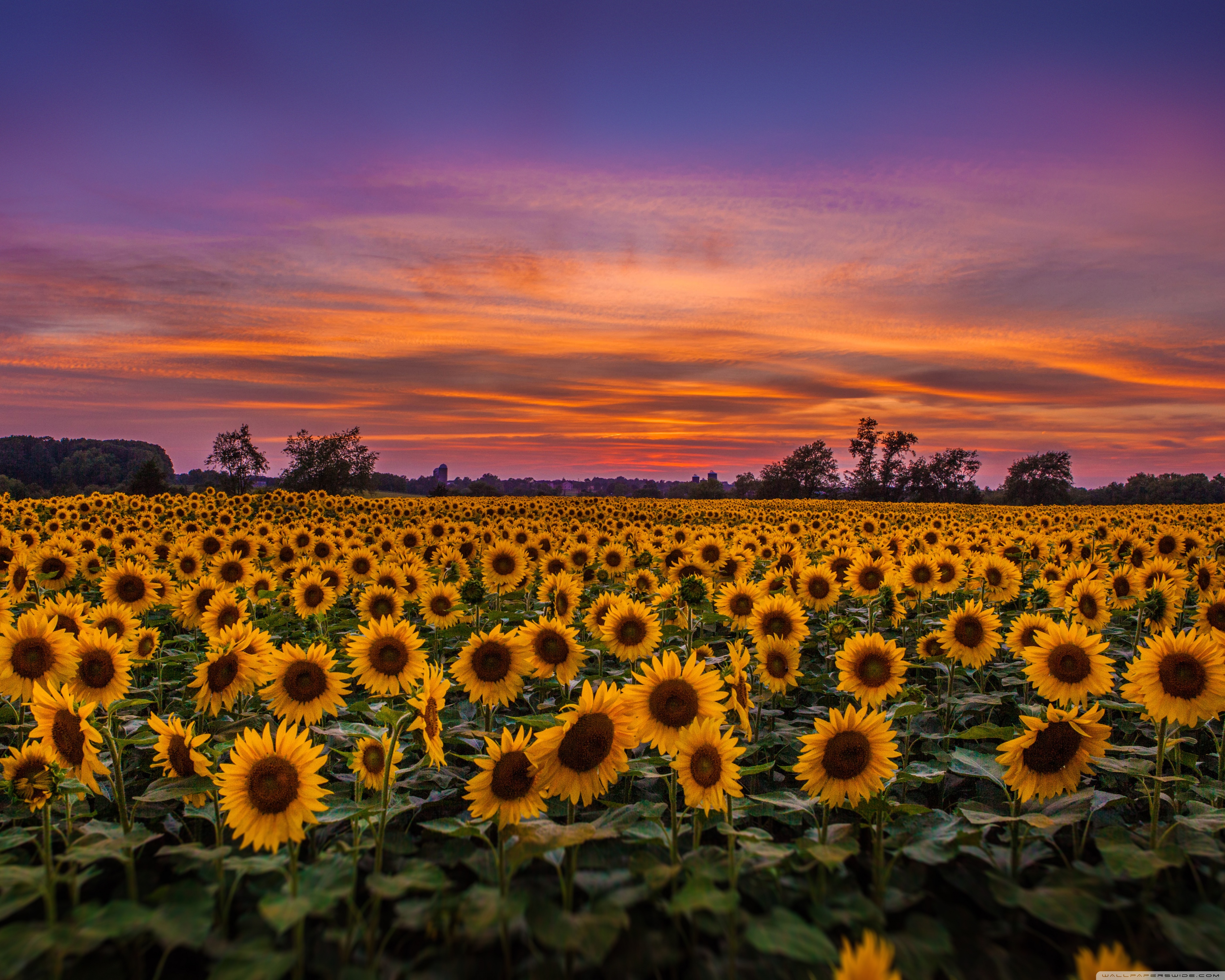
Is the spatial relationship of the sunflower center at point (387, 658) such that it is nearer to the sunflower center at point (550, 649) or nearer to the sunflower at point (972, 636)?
the sunflower center at point (550, 649)

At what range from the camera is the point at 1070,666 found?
15.7 feet

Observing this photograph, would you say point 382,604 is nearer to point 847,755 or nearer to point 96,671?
point 96,671

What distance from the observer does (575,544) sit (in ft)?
42.4

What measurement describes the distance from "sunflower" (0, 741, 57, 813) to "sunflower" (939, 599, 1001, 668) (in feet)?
23.0

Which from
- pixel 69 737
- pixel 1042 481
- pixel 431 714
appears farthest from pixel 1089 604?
pixel 1042 481

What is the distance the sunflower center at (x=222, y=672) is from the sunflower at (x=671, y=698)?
9.11ft

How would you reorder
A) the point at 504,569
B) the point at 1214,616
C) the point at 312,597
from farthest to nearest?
1. the point at 504,569
2. the point at 312,597
3. the point at 1214,616

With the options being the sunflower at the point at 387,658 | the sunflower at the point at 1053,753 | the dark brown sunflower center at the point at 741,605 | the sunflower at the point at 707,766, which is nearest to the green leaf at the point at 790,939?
the sunflower at the point at 707,766

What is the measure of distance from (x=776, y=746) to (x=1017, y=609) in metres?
6.71

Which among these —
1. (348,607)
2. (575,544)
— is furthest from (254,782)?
(575,544)

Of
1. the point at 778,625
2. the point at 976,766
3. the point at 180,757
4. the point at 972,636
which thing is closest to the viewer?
the point at 180,757

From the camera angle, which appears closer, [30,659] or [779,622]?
[30,659]

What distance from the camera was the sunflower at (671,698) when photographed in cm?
376

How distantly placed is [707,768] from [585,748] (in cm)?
64
